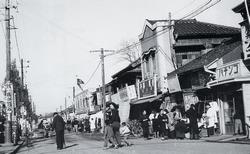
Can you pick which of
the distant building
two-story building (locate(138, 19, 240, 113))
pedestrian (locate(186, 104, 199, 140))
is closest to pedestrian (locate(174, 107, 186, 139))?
pedestrian (locate(186, 104, 199, 140))

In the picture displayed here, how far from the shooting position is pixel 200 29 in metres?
30.8

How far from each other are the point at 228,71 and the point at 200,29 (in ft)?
39.4

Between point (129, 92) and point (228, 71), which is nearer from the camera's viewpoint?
point (228, 71)

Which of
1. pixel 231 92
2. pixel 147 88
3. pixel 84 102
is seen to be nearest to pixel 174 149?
pixel 231 92

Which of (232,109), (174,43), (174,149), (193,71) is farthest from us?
(174,43)

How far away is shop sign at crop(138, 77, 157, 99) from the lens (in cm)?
2955

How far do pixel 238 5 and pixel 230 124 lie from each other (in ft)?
21.0

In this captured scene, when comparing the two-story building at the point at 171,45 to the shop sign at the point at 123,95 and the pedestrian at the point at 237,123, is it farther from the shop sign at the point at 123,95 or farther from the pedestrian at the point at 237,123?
the pedestrian at the point at 237,123

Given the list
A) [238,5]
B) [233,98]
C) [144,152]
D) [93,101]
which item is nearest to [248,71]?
[233,98]

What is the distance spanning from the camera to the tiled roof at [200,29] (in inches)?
1161

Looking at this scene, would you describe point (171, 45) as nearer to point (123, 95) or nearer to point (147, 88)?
point (147, 88)

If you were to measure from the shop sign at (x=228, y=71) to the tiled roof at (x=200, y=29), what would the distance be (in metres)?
9.16

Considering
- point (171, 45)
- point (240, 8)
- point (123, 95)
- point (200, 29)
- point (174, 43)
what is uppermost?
point (200, 29)

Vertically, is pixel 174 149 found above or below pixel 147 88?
below
